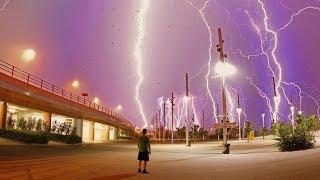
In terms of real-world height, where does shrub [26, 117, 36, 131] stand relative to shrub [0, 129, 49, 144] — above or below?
above

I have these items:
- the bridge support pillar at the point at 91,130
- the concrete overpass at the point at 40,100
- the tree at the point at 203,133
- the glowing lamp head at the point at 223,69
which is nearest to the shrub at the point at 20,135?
the concrete overpass at the point at 40,100

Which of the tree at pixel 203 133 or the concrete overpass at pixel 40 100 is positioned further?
the tree at pixel 203 133

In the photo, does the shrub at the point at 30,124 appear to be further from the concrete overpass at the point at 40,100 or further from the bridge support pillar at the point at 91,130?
the bridge support pillar at the point at 91,130

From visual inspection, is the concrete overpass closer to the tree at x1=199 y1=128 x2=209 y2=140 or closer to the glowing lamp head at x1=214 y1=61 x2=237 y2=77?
the glowing lamp head at x1=214 y1=61 x2=237 y2=77

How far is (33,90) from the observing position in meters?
40.4

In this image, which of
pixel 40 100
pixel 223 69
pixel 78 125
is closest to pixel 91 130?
pixel 78 125

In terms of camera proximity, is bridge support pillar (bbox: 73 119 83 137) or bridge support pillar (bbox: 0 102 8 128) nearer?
bridge support pillar (bbox: 0 102 8 128)

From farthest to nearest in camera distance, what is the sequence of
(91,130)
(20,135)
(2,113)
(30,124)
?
(91,130)
(30,124)
(2,113)
(20,135)

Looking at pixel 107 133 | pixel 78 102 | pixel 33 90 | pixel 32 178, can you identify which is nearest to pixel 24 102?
pixel 33 90

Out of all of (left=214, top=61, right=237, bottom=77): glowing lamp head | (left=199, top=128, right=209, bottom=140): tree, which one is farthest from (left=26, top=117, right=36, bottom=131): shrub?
(left=199, top=128, right=209, bottom=140): tree

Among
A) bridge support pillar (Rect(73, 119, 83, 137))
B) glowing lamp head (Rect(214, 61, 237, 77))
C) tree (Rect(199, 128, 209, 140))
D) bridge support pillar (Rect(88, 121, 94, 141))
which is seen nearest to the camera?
glowing lamp head (Rect(214, 61, 237, 77))

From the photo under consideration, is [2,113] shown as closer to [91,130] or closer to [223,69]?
[223,69]

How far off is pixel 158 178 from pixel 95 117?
5133 centimetres

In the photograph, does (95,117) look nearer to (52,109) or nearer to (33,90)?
(52,109)
